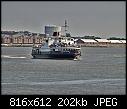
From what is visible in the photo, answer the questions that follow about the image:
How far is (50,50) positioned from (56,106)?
28.9 meters

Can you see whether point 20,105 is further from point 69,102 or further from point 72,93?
point 72,93

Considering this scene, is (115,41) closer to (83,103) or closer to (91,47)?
(91,47)

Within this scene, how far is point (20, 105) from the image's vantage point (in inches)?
360

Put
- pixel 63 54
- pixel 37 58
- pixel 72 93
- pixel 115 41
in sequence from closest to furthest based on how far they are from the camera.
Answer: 1. pixel 72 93
2. pixel 63 54
3. pixel 37 58
4. pixel 115 41

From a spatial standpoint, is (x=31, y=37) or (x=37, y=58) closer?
(x=37, y=58)

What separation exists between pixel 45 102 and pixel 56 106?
0.49 metres

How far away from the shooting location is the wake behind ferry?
37094mm

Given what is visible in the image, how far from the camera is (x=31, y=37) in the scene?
9475 centimetres

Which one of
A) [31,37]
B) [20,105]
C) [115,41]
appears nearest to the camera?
[20,105]

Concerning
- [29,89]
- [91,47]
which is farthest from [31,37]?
[29,89]

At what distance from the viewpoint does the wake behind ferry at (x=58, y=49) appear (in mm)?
37094

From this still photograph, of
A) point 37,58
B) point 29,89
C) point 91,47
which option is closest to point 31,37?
point 91,47

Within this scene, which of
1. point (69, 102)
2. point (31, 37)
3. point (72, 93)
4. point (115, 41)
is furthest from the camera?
point (115, 41)

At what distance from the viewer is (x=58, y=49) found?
38.0m
